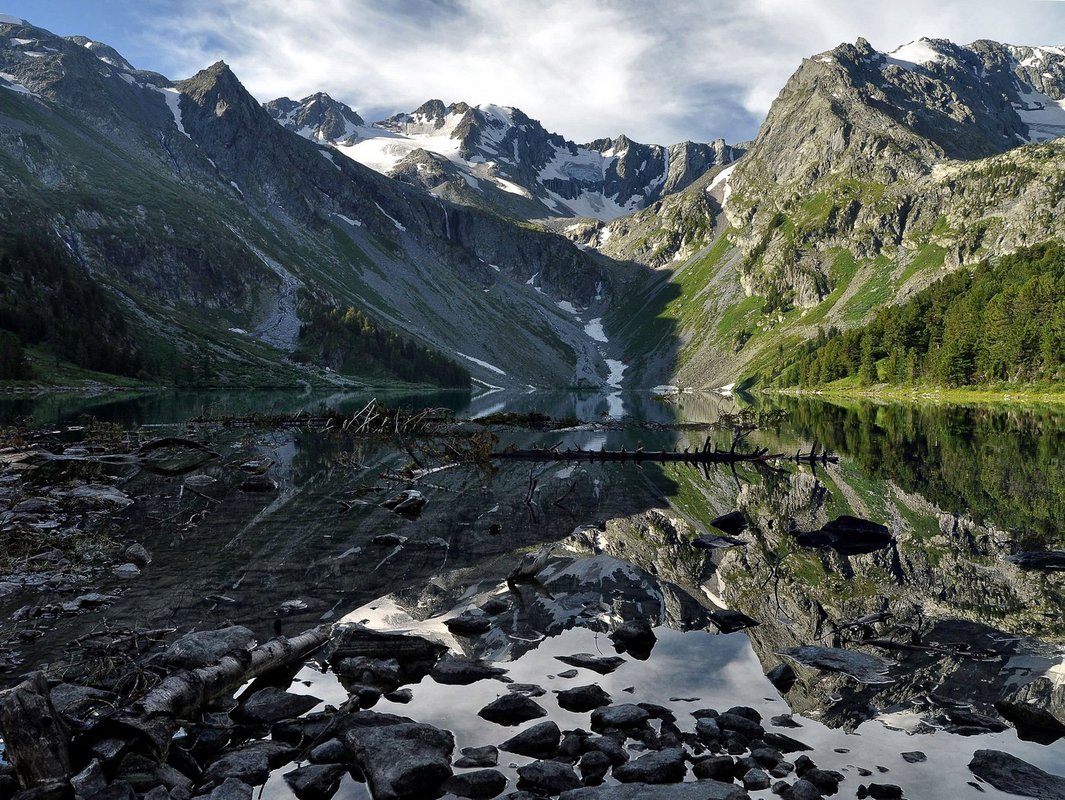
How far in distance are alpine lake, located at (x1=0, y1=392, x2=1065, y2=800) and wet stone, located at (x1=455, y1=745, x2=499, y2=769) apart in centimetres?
18

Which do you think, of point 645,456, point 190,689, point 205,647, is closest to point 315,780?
point 190,689

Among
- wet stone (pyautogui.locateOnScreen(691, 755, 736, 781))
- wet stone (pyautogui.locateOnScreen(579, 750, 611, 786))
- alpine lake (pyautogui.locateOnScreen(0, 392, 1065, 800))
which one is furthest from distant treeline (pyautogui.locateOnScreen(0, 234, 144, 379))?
wet stone (pyautogui.locateOnScreen(691, 755, 736, 781))

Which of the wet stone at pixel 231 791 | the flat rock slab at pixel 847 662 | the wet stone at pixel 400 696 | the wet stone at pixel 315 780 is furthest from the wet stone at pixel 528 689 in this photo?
the flat rock slab at pixel 847 662

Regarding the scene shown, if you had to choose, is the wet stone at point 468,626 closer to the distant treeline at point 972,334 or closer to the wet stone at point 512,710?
the wet stone at point 512,710

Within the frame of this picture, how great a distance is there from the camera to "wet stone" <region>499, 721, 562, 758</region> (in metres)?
9.33

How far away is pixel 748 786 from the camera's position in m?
8.42

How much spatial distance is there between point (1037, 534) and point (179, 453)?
48874 mm

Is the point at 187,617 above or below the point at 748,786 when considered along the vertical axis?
below

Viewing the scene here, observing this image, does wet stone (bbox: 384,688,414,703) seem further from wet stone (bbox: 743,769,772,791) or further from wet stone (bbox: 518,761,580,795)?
wet stone (bbox: 743,769,772,791)

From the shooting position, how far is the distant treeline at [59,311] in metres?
129

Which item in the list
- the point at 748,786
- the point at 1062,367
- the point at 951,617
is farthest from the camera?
the point at 1062,367

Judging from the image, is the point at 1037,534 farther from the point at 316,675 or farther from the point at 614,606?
the point at 316,675

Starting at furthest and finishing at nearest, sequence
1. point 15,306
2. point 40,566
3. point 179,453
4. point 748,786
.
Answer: point 15,306 → point 179,453 → point 40,566 → point 748,786

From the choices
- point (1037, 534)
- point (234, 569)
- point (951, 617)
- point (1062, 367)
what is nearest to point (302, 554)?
point (234, 569)
